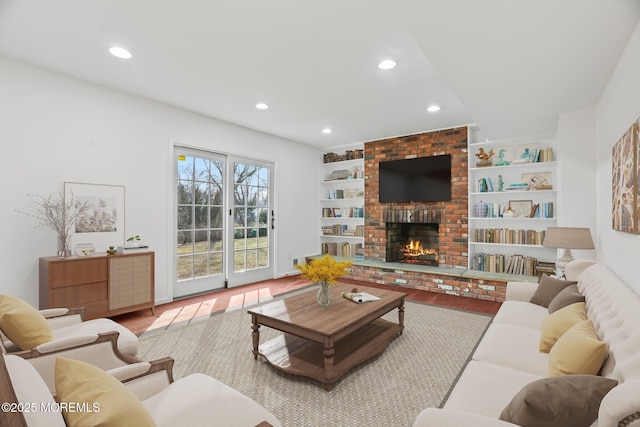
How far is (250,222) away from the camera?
5473 mm

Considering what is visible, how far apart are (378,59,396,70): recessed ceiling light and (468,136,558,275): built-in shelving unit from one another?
2.66 metres

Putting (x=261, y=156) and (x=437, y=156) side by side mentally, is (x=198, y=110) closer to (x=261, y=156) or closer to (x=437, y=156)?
(x=261, y=156)

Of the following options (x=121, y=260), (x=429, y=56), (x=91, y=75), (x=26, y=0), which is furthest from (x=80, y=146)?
(x=429, y=56)

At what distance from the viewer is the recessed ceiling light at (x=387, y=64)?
2.97 meters

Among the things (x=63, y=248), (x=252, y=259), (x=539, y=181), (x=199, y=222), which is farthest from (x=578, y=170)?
(x=63, y=248)

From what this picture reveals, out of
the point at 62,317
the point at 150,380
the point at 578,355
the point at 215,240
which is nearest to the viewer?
the point at 578,355

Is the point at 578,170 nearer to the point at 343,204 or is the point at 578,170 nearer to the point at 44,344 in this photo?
the point at 343,204

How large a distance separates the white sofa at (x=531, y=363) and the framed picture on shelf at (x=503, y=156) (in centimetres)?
269

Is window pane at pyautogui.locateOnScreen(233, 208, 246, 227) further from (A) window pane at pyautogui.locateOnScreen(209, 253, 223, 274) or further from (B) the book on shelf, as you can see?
(B) the book on shelf

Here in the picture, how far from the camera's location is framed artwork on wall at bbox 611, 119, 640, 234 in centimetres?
196

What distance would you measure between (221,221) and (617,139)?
4700 mm

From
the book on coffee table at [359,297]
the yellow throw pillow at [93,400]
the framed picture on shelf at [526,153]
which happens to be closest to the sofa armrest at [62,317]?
the yellow throw pillow at [93,400]

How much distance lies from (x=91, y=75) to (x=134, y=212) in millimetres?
1569

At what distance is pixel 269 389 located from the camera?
2.21 m
